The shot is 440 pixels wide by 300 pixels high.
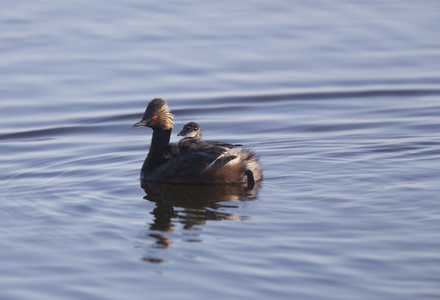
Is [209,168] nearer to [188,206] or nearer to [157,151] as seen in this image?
[188,206]

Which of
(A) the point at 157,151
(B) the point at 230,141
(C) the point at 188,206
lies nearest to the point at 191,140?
(A) the point at 157,151

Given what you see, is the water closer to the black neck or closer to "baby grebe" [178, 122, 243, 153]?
the black neck

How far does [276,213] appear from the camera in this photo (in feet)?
28.0

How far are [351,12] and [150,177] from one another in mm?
9818

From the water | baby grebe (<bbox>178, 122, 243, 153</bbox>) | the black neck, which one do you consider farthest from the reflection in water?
baby grebe (<bbox>178, 122, 243, 153</bbox>)

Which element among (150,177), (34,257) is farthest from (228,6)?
(34,257)

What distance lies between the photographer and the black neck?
10.5 metres

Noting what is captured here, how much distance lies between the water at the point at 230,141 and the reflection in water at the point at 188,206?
4cm

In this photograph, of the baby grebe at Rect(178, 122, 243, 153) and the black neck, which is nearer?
the baby grebe at Rect(178, 122, 243, 153)

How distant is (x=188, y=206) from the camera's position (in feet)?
30.4

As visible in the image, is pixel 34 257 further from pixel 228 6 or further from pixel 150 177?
pixel 228 6

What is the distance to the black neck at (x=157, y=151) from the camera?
10461 millimetres

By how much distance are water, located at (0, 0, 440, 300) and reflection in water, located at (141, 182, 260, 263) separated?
4 centimetres

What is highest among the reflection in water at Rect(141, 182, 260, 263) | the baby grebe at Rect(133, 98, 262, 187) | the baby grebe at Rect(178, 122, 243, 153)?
the baby grebe at Rect(178, 122, 243, 153)
